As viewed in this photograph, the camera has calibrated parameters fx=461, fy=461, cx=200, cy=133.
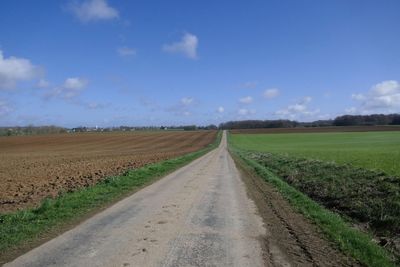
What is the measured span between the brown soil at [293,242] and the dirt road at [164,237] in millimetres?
301

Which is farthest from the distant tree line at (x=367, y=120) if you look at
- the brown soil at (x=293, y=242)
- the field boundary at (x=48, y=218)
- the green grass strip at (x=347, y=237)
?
the brown soil at (x=293, y=242)

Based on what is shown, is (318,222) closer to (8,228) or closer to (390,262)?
(390,262)

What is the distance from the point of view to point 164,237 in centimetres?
1023

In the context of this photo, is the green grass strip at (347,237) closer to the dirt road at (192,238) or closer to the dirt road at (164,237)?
the dirt road at (192,238)

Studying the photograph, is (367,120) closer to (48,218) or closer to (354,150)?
(354,150)

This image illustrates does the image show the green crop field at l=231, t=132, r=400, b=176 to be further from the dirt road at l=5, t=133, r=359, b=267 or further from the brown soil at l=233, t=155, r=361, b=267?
the dirt road at l=5, t=133, r=359, b=267

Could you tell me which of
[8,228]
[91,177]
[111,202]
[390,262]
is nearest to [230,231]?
[390,262]

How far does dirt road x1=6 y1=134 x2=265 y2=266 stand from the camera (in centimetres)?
836

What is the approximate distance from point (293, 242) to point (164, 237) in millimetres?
2831

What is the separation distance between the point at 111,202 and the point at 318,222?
7.54 meters

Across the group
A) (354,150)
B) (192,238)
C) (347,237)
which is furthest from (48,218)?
(354,150)

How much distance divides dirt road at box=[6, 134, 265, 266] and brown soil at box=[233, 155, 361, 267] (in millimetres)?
301

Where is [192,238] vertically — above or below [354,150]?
above

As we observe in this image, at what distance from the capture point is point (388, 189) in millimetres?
15750
